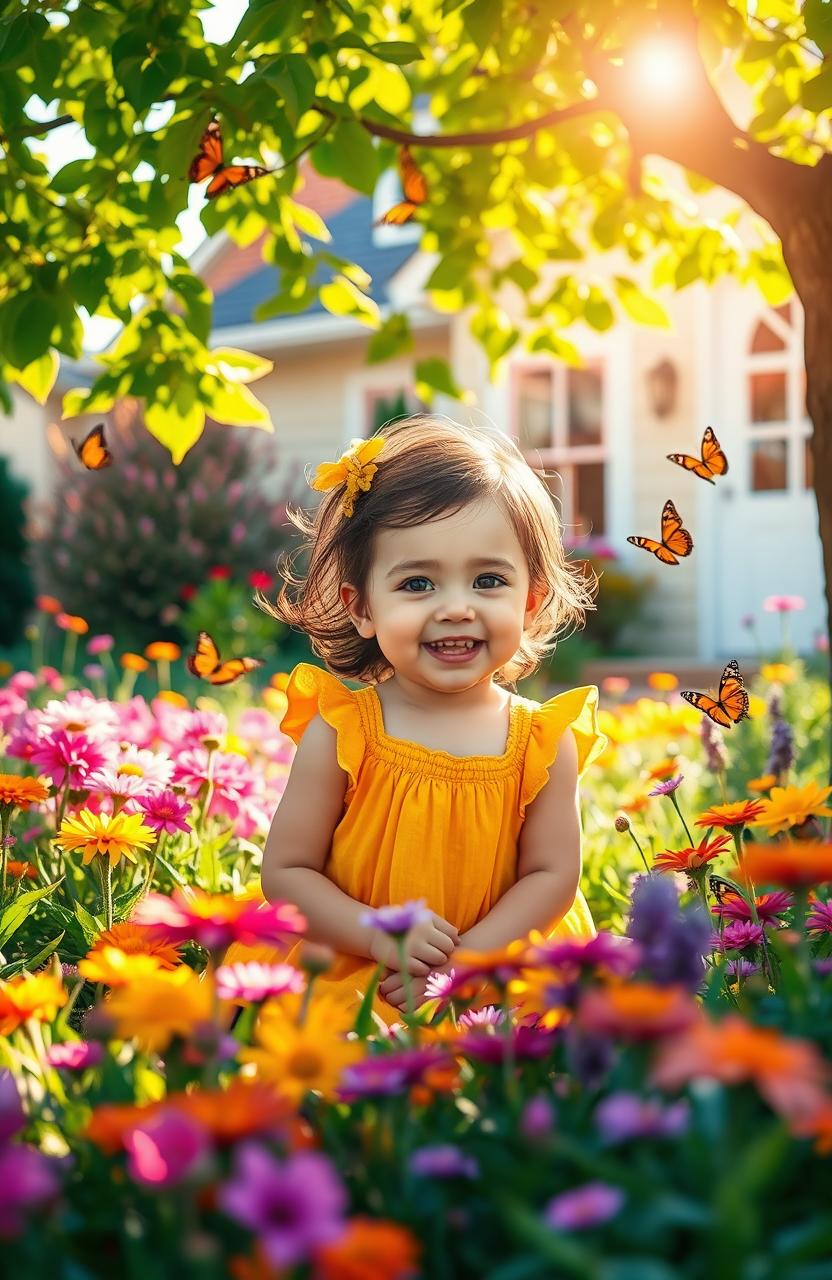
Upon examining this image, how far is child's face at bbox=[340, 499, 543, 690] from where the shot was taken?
221 cm

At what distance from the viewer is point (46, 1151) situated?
3.94 ft

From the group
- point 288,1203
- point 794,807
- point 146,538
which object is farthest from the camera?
point 146,538

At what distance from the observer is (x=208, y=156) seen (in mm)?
2418

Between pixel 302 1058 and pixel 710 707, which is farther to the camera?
pixel 710 707

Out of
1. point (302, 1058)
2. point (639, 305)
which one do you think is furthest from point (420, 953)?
point (639, 305)

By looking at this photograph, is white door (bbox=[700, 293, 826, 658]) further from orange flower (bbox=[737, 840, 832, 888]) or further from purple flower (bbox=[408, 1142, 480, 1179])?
purple flower (bbox=[408, 1142, 480, 1179])

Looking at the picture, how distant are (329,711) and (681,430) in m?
8.45

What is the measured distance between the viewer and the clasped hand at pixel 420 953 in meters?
1.98

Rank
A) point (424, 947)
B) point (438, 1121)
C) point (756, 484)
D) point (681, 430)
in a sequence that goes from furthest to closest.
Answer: point (681, 430) < point (756, 484) < point (424, 947) < point (438, 1121)

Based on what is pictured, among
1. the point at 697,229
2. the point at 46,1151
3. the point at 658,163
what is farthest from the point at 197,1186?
the point at 658,163

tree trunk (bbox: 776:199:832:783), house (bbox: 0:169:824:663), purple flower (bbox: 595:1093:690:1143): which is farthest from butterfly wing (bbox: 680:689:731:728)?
house (bbox: 0:169:824:663)

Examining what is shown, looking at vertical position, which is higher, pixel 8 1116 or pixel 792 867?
pixel 792 867

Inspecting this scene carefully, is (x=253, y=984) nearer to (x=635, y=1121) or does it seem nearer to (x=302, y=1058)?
(x=302, y=1058)

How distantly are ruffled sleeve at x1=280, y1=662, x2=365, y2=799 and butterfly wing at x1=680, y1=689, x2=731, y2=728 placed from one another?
0.69 meters
